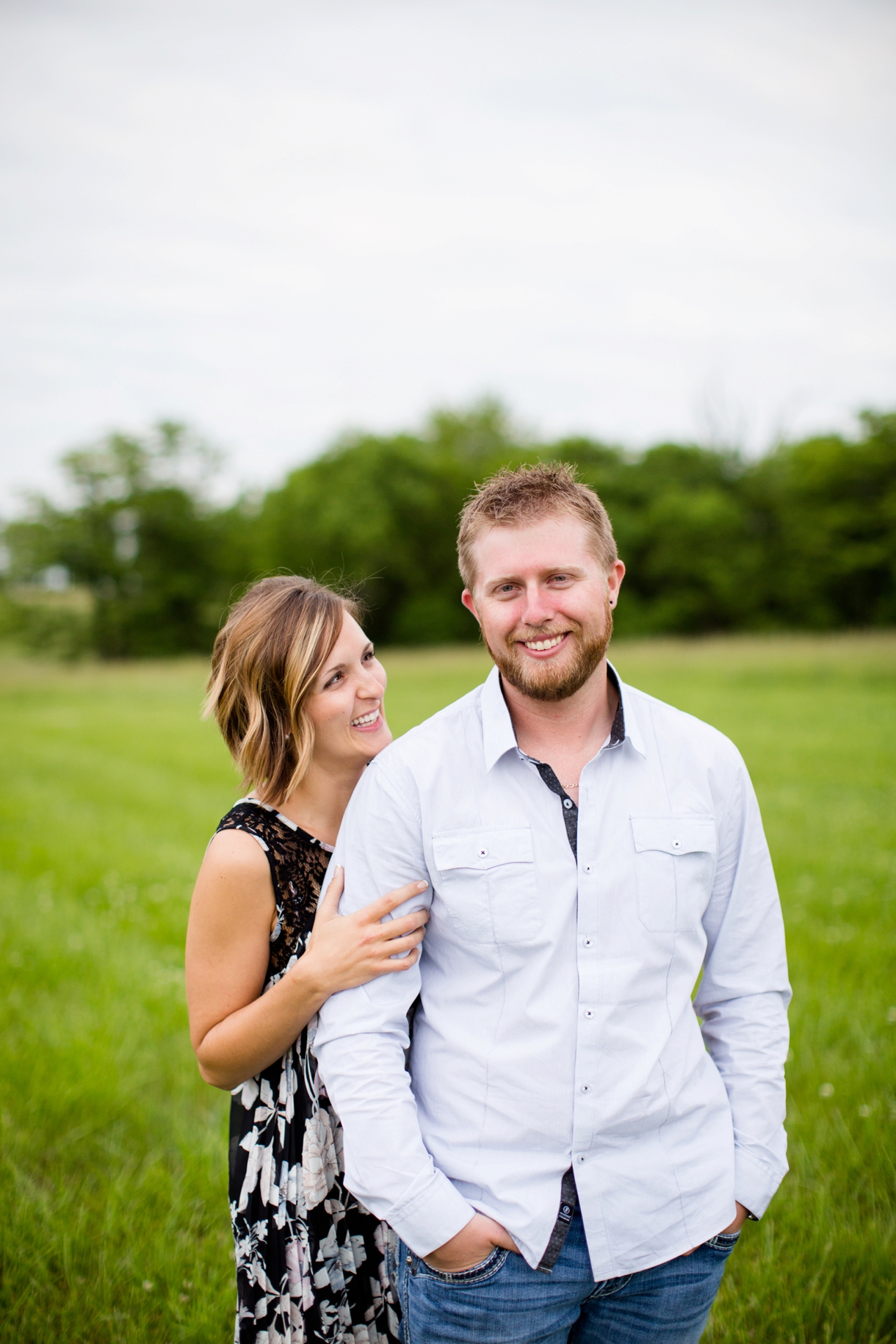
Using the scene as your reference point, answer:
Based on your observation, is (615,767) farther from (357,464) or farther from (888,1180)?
(357,464)

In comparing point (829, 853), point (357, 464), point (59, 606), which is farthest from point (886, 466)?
point (59, 606)

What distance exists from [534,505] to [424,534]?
48829 mm

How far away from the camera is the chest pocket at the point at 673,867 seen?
2.00 meters

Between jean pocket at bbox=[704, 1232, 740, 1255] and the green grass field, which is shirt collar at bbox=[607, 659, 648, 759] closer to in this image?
jean pocket at bbox=[704, 1232, 740, 1255]

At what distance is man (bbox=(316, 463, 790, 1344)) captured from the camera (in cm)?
190

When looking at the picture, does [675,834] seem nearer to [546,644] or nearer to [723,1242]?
[546,644]

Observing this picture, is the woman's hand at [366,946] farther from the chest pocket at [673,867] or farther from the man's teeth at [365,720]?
the man's teeth at [365,720]

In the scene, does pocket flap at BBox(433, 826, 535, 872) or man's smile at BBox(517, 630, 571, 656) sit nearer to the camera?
Answer: pocket flap at BBox(433, 826, 535, 872)

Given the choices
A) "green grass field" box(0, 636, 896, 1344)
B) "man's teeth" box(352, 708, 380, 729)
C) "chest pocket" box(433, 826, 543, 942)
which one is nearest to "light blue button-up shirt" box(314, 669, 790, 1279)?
"chest pocket" box(433, 826, 543, 942)

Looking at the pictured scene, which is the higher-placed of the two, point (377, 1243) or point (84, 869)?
point (377, 1243)

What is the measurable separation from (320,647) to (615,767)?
0.94 m

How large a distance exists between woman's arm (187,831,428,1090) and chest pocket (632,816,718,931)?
525 millimetres

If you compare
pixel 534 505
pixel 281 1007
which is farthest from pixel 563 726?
pixel 281 1007

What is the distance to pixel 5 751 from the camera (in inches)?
658
